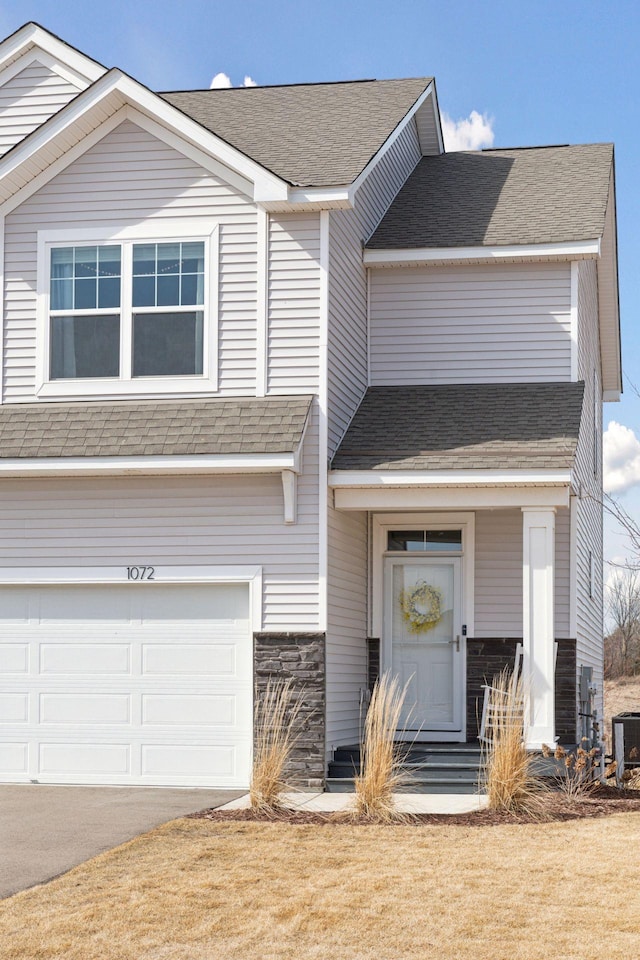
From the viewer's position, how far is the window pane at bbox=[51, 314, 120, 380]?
1298cm

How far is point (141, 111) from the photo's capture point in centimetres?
1295

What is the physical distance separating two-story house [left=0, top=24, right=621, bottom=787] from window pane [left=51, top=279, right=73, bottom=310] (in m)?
0.02

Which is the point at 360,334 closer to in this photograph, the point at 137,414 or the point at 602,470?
the point at 137,414

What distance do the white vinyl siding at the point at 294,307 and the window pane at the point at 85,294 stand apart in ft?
6.25

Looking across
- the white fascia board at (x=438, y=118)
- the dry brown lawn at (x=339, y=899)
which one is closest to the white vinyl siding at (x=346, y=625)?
the dry brown lawn at (x=339, y=899)

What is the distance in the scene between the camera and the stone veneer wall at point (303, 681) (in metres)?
12.0

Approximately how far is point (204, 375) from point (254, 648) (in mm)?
2841

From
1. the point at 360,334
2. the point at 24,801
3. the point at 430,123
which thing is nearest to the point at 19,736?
the point at 24,801

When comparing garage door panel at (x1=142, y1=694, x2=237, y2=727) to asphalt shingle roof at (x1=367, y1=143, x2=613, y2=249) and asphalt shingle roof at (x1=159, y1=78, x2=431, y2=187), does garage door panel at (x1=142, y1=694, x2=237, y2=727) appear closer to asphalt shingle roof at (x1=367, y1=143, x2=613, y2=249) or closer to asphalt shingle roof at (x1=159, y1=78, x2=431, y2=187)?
asphalt shingle roof at (x1=159, y1=78, x2=431, y2=187)

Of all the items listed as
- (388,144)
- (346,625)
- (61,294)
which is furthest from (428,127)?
(346,625)

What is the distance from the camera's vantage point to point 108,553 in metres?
12.8

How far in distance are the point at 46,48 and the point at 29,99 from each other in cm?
61

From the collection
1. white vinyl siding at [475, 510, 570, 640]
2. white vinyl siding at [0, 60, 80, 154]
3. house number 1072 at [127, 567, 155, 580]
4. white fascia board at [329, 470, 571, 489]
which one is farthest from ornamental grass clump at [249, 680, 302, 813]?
white vinyl siding at [0, 60, 80, 154]

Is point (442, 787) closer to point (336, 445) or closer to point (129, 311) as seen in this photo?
point (336, 445)
